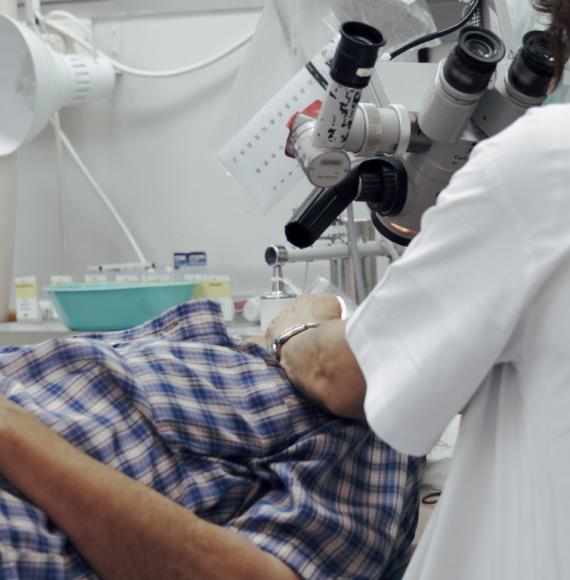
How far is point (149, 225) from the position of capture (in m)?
2.44

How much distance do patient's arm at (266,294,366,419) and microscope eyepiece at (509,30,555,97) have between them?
1.02 ft

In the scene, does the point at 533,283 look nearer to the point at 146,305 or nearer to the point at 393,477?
the point at 393,477

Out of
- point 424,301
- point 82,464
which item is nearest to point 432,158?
point 424,301

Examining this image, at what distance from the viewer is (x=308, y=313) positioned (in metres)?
0.99

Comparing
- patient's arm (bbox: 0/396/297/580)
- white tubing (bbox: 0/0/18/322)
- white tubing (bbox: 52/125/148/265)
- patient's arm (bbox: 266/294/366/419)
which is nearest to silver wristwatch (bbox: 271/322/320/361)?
patient's arm (bbox: 266/294/366/419)

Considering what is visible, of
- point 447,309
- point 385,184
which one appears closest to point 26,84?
point 385,184

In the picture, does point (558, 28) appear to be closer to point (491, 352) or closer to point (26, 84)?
point (491, 352)

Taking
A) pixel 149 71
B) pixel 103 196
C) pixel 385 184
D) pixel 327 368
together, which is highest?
pixel 385 184

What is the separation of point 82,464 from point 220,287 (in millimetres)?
1110

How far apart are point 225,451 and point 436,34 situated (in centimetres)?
65

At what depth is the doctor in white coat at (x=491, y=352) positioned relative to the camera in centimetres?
55

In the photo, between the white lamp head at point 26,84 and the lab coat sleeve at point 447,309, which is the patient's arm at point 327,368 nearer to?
the lab coat sleeve at point 447,309

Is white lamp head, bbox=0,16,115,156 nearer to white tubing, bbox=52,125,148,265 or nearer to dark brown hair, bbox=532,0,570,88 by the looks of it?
white tubing, bbox=52,125,148,265

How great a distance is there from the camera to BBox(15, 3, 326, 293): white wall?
2.35 m
